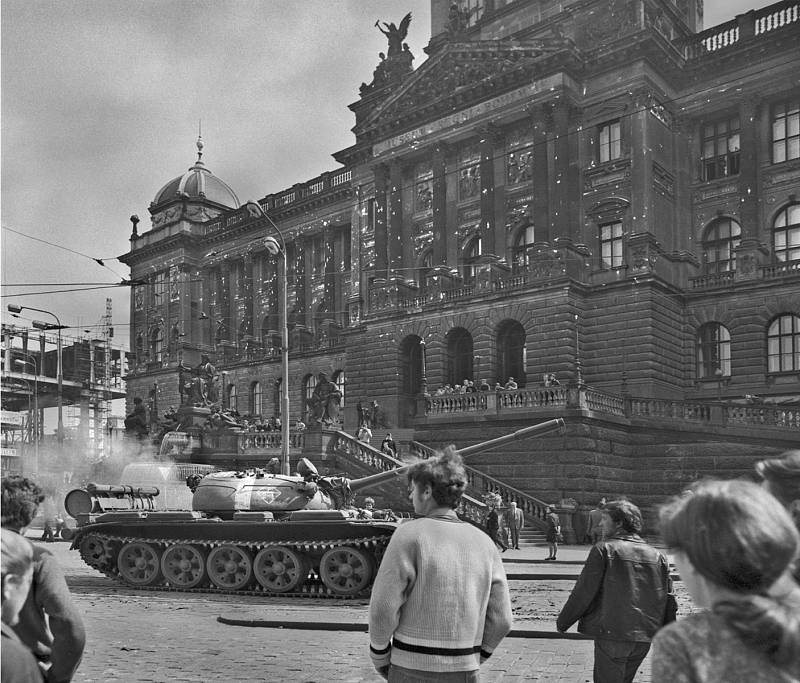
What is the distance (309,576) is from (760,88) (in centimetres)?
2847

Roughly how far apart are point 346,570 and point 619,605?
9.14 metres

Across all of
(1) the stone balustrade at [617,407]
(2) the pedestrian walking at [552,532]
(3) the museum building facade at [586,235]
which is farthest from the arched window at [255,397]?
(2) the pedestrian walking at [552,532]

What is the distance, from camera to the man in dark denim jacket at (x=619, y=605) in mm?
5266

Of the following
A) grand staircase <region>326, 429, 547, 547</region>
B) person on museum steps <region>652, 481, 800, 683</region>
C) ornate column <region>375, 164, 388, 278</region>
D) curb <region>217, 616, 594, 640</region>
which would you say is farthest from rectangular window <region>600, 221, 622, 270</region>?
person on museum steps <region>652, 481, 800, 683</region>

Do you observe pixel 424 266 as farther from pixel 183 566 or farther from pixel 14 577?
pixel 14 577

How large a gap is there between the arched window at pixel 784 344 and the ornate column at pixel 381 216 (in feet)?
61.1

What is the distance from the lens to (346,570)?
45.8 ft

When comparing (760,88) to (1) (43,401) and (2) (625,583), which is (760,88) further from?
(1) (43,401)

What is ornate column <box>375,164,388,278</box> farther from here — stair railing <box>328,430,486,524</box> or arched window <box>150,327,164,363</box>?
arched window <box>150,327,164,363</box>

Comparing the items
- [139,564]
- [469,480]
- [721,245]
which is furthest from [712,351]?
[139,564]

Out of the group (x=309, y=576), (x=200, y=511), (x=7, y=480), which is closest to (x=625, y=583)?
(x=7, y=480)

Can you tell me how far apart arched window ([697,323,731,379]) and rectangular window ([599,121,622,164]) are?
786 cm

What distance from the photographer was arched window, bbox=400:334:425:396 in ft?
134

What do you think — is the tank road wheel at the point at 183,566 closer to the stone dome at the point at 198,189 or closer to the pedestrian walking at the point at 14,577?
the pedestrian walking at the point at 14,577
